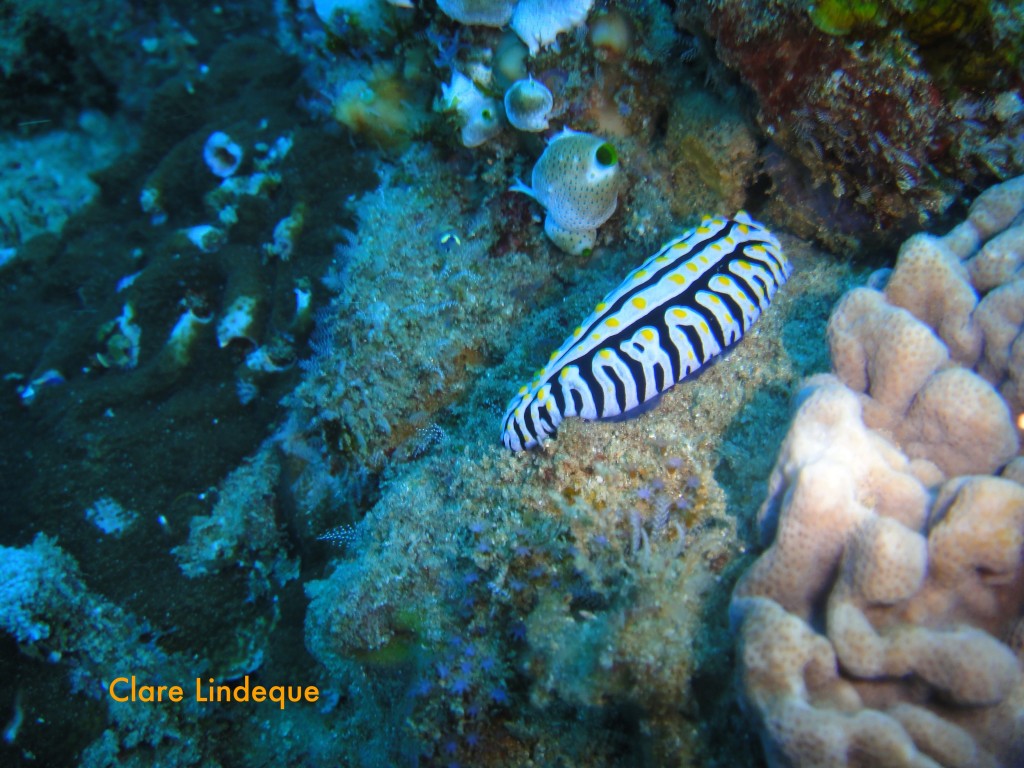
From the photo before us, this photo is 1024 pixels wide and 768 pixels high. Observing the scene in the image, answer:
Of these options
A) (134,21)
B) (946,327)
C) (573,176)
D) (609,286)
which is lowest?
(946,327)

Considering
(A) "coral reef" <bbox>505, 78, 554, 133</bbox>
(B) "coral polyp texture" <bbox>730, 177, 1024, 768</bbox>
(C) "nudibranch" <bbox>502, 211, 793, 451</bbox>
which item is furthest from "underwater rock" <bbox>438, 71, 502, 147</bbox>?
(B) "coral polyp texture" <bbox>730, 177, 1024, 768</bbox>

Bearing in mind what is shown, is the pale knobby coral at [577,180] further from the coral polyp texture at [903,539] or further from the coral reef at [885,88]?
the coral polyp texture at [903,539]

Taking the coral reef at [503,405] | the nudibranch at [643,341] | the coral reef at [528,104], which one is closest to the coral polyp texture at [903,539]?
the coral reef at [503,405]

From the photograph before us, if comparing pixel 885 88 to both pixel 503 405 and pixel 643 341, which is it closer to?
pixel 643 341

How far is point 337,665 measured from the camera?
14.6 ft

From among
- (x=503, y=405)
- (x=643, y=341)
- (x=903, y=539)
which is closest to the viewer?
(x=903, y=539)

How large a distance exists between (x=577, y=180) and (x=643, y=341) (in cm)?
175

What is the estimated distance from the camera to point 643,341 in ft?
11.7

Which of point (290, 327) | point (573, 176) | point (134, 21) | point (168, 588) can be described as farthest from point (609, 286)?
point (134, 21)

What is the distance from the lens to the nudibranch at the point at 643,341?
11.8ft

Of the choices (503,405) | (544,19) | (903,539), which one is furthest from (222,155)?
(903,539)

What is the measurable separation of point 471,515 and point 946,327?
9.29 feet

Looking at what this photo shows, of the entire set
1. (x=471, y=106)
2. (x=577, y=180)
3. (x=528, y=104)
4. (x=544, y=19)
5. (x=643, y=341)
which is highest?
(x=471, y=106)

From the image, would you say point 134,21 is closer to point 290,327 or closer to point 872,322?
point 290,327
